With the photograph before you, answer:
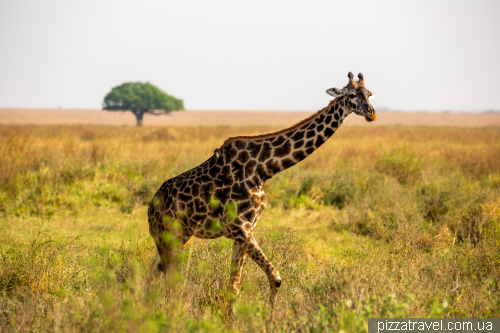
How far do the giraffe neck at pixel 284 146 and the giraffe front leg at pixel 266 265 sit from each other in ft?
2.10

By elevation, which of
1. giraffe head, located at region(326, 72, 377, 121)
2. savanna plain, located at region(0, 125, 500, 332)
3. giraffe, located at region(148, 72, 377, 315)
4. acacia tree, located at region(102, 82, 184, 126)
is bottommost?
savanna plain, located at region(0, 125, 500, 332)

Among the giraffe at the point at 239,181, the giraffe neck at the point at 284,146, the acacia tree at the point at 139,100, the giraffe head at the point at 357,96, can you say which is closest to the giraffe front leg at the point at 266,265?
the giraffe at the point at 239,181

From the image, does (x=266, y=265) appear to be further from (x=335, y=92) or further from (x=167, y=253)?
(x=335, y=92)

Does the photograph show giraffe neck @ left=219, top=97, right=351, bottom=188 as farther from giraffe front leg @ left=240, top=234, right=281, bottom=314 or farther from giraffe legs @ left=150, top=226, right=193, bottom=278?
giraffe legs @ left=150, top=226, right=193, bottom=278

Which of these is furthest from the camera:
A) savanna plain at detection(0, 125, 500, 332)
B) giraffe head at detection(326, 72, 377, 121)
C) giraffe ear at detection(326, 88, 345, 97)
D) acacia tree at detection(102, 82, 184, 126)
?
acacia tree at detection(102, 82, 184, 126)

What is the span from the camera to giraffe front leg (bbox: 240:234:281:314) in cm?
428

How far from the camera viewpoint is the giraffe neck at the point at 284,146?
4.72 meters

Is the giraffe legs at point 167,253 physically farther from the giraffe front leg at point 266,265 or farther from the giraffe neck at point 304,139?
the giraffe neck at point 304,139

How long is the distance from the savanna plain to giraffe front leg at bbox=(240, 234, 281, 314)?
0.20 metres

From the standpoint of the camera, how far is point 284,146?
4.77 meters

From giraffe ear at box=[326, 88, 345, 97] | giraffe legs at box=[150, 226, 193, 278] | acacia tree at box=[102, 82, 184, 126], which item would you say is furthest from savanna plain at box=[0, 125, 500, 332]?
acacia tree at box=[102, 82, 184, 126]

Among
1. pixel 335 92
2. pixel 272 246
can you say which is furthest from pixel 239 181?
pixel 272 246

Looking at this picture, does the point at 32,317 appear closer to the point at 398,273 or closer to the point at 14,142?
the point at 398,273

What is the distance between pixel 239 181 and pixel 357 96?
1550mm
